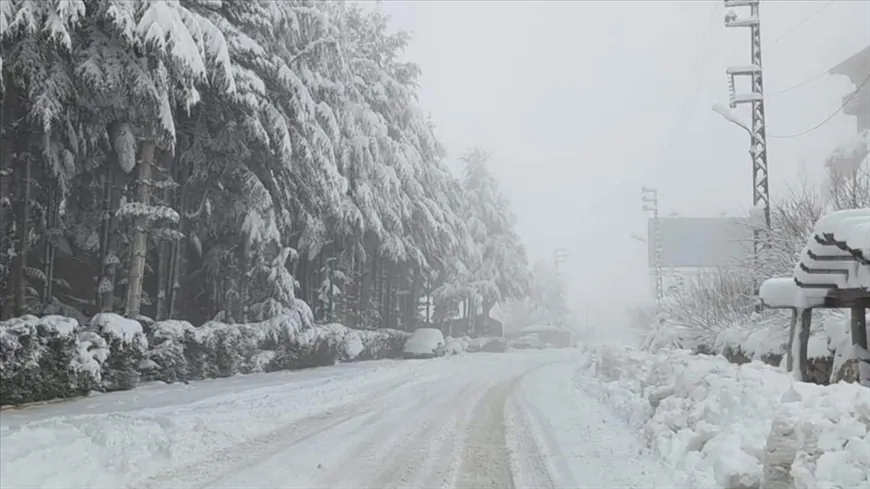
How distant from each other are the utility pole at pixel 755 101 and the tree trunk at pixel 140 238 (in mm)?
12827

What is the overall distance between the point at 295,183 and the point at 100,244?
5.04m

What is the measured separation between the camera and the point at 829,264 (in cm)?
900

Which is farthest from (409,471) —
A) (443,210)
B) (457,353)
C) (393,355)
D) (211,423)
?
(457,353)

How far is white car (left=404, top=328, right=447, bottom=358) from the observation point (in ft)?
109

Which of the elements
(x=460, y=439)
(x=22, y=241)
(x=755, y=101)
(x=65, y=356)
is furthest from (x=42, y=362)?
(x=755, y=101)

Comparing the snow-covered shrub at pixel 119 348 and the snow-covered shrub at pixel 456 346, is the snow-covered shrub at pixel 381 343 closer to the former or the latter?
the snow-covered shrub at pixel 456 346

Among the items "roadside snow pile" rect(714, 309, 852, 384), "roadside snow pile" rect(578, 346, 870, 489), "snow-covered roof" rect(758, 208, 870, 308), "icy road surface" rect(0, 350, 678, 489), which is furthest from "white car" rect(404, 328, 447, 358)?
"snow-covered roof" rect(758, 208, 870, 308)

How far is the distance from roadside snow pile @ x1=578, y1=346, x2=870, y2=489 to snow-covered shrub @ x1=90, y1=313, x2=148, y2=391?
8.52m

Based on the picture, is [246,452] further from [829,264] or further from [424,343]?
[424,343]

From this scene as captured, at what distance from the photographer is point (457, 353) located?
3819cm

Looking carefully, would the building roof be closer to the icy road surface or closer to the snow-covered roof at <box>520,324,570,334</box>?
the icy road surface

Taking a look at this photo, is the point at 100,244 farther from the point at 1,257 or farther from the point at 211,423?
the point at 211,423

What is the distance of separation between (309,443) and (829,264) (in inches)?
262

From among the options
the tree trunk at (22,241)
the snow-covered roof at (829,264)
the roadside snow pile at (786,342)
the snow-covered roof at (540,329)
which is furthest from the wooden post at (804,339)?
the snow-covered roof at (540,329)
